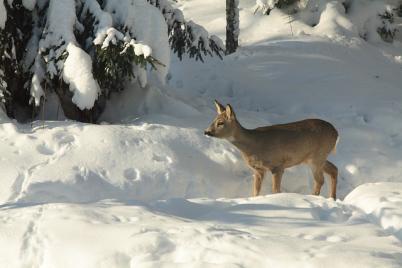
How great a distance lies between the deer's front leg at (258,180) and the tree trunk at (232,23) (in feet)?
20.4

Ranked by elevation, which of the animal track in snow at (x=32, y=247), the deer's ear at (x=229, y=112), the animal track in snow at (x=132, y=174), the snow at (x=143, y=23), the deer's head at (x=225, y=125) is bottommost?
the animal track in snow at (x=132, y=174)

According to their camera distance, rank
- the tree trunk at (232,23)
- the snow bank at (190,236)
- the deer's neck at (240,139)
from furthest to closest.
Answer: the tree trunk at (232,23) < the deer's neck at (240,139) < the snow bank at (190,236)

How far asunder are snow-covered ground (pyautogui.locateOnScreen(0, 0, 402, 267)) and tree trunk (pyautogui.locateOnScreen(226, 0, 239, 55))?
0.33m

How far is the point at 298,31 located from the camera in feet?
49.3

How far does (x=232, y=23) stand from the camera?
1310 centimetres

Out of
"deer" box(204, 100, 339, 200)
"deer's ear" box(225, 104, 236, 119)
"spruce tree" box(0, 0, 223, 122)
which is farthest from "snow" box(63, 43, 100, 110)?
"deer's ear" box(225, 104, 236, 119)

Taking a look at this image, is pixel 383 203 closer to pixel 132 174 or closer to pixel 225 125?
pixel 225 125

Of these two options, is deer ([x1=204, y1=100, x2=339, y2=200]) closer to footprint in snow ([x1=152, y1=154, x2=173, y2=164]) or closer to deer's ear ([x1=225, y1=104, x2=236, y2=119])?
deer's ear ([x1=225, y1=104, x2=236, y2=119])

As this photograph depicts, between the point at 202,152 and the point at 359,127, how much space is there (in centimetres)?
322

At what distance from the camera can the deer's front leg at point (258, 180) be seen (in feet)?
24.7

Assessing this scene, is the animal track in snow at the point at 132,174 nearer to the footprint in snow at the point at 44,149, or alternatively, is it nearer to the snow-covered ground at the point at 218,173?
the snow-covered ground at the point at 218,173

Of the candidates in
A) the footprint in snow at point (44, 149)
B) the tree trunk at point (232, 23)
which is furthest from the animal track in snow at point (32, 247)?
the tree trunk at point (232, 23)

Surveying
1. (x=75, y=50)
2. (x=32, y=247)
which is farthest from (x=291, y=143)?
(x=32, y=247)

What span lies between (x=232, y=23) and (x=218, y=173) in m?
5.96
